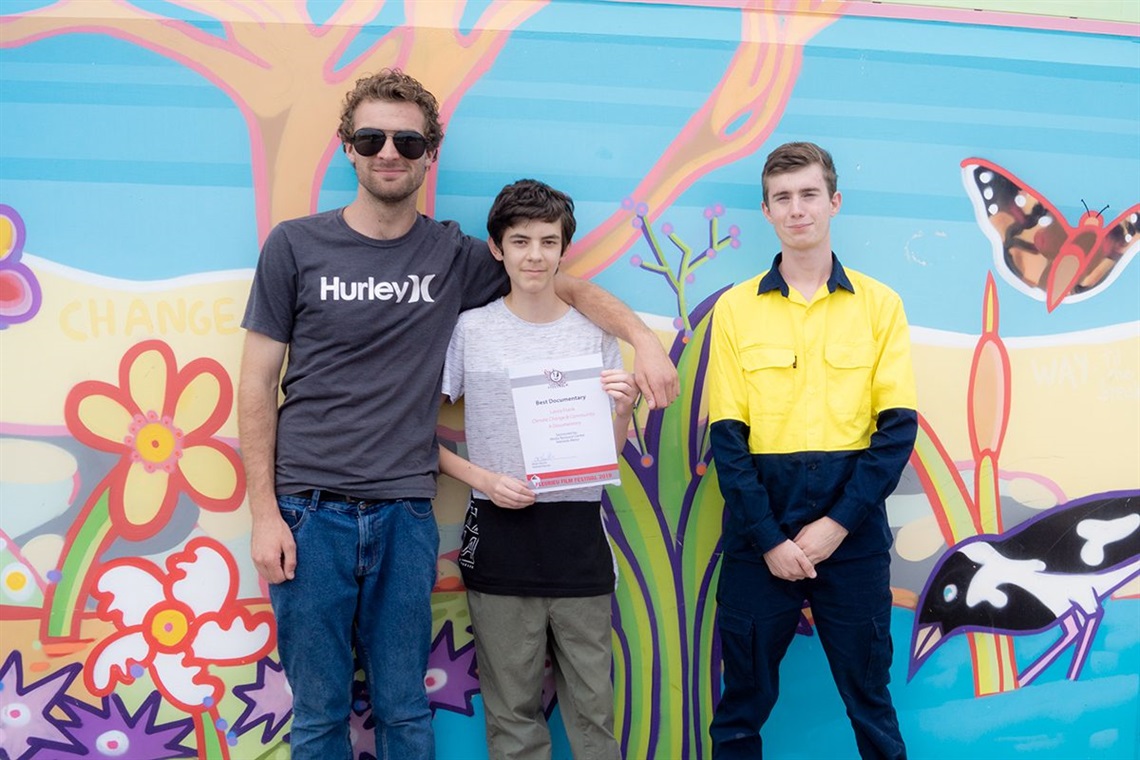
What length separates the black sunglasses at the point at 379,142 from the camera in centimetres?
262

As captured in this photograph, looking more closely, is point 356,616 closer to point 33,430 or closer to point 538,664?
point 538,664

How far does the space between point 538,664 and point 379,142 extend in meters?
1.70

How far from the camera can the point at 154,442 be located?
2971 millimetres

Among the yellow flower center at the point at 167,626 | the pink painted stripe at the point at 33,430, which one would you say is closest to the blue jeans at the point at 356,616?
the yellow flower center at the point at 167,626

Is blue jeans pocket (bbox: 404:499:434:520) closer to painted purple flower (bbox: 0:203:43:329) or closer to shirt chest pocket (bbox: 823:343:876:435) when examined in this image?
shirt chest pocket (bbox: 823:343:876:435)

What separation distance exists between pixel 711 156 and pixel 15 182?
7.88 ft

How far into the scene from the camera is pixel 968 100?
3223 mm

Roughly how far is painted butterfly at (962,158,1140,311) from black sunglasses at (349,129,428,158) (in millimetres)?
2035

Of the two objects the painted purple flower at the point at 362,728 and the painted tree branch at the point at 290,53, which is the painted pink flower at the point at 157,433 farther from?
the painted purple flower at the point at 362,728

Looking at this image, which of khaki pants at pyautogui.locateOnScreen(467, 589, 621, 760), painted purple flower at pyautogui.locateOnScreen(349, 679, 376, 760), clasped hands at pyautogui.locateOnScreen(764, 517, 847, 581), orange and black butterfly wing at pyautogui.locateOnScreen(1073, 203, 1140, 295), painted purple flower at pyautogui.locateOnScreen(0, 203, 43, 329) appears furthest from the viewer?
orange and black butterfly wing at pyautogui.locateOnScreen(1073, 203, 1140, 295)

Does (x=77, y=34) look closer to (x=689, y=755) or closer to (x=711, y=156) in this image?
(x=711, y=156)

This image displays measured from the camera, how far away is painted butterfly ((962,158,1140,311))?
10.6 feet

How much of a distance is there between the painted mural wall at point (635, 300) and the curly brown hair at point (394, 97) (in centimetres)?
31

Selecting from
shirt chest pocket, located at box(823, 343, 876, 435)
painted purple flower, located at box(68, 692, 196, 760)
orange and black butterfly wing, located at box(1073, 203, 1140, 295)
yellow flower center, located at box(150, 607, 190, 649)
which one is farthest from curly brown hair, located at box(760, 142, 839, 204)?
painted purple flower, located at box(68, 692, 196, 760)
